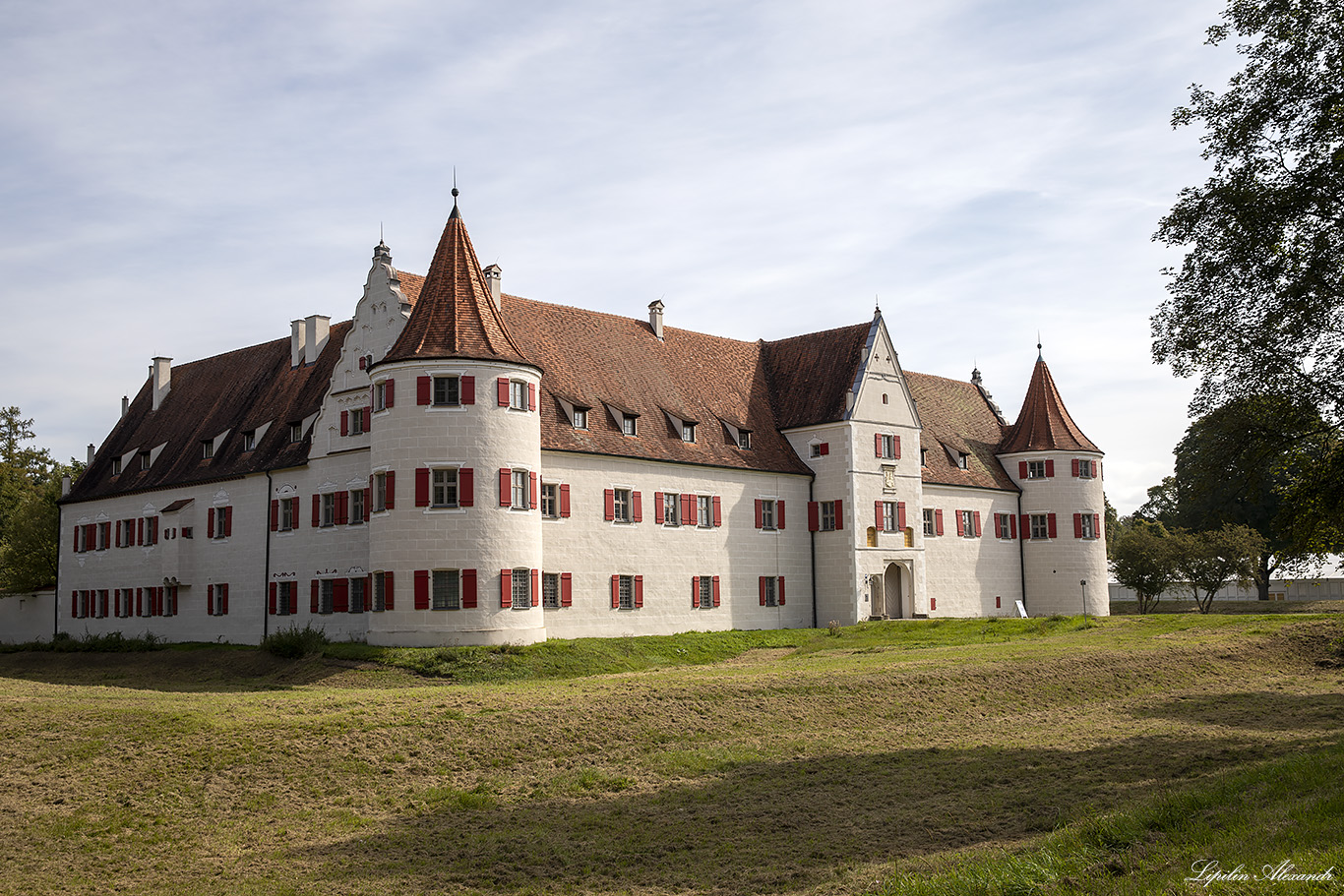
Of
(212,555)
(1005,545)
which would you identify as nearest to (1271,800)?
(212,555)

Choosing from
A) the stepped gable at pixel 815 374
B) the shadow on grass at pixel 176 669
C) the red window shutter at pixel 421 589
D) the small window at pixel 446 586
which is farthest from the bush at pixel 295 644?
the stepped gable at pixel 815 374

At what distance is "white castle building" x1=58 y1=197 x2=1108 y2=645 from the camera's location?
1475 inches

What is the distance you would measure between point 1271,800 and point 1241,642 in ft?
80.6

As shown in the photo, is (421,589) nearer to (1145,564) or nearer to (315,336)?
(315,336)

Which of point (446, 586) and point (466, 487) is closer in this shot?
point (446, 586)

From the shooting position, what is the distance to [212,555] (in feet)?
152

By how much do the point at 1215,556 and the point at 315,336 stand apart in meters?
45.6

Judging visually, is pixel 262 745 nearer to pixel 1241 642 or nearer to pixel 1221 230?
pixel 1221 230

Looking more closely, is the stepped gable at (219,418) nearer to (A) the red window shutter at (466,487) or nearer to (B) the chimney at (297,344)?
(B) the chimney at (297,344)

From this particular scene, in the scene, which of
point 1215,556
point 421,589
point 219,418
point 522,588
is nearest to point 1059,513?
point 1215,556

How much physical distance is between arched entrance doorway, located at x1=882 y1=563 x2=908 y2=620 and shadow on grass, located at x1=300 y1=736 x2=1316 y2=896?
103 feet

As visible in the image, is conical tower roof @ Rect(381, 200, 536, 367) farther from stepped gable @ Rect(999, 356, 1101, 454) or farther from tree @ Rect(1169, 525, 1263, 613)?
tree @ Rect(1169, 525, 1263, 613)

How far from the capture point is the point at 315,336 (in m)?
48.4

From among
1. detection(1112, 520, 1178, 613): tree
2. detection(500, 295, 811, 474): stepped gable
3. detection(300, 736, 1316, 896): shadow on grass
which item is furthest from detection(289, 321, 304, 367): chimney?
detection(1112, 520, 1178, 613): tree
